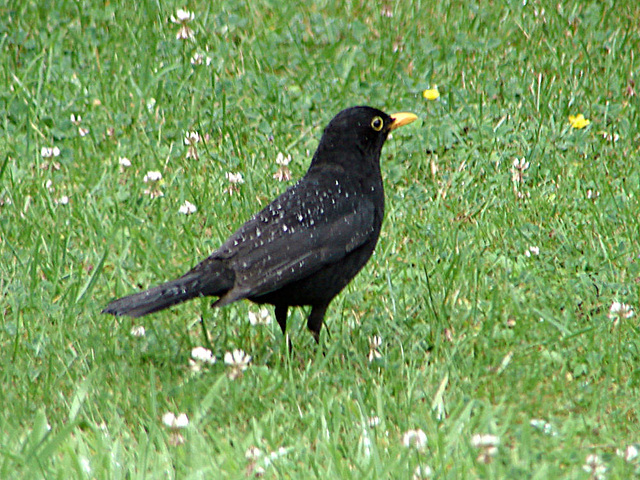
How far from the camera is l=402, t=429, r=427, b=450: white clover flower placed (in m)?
3.62

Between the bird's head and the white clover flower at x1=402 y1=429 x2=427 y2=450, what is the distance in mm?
1865

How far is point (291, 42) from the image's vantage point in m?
7.89

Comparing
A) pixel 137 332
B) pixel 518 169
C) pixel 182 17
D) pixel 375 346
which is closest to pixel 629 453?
pixel 375 346

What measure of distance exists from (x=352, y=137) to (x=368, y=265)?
854 mm

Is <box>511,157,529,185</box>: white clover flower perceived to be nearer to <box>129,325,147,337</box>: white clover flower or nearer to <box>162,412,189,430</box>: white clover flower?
<box>129,325,147,337</box>: white clover flower

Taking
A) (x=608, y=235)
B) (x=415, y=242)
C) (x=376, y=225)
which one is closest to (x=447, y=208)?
(x=415, y=242)

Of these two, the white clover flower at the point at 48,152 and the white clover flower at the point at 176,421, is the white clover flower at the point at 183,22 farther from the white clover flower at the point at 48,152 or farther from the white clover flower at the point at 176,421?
the white clover flower at the point at 176,421

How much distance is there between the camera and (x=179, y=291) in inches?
170

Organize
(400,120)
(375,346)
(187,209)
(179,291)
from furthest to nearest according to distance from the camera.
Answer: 1. (187,209)
2. (400,120)
3. (375,346)
4. (179,291)

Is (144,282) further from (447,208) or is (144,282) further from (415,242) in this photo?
(447,208)

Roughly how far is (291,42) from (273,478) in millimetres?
4936

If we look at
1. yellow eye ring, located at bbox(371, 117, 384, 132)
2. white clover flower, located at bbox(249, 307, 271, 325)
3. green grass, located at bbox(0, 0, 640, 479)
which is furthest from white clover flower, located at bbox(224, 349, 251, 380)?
yellow eye ring, located at bbox(371, 117, 384, 132)

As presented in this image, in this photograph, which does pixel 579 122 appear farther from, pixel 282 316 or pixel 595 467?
pixel 595 467

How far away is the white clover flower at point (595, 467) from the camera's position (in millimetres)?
3510
